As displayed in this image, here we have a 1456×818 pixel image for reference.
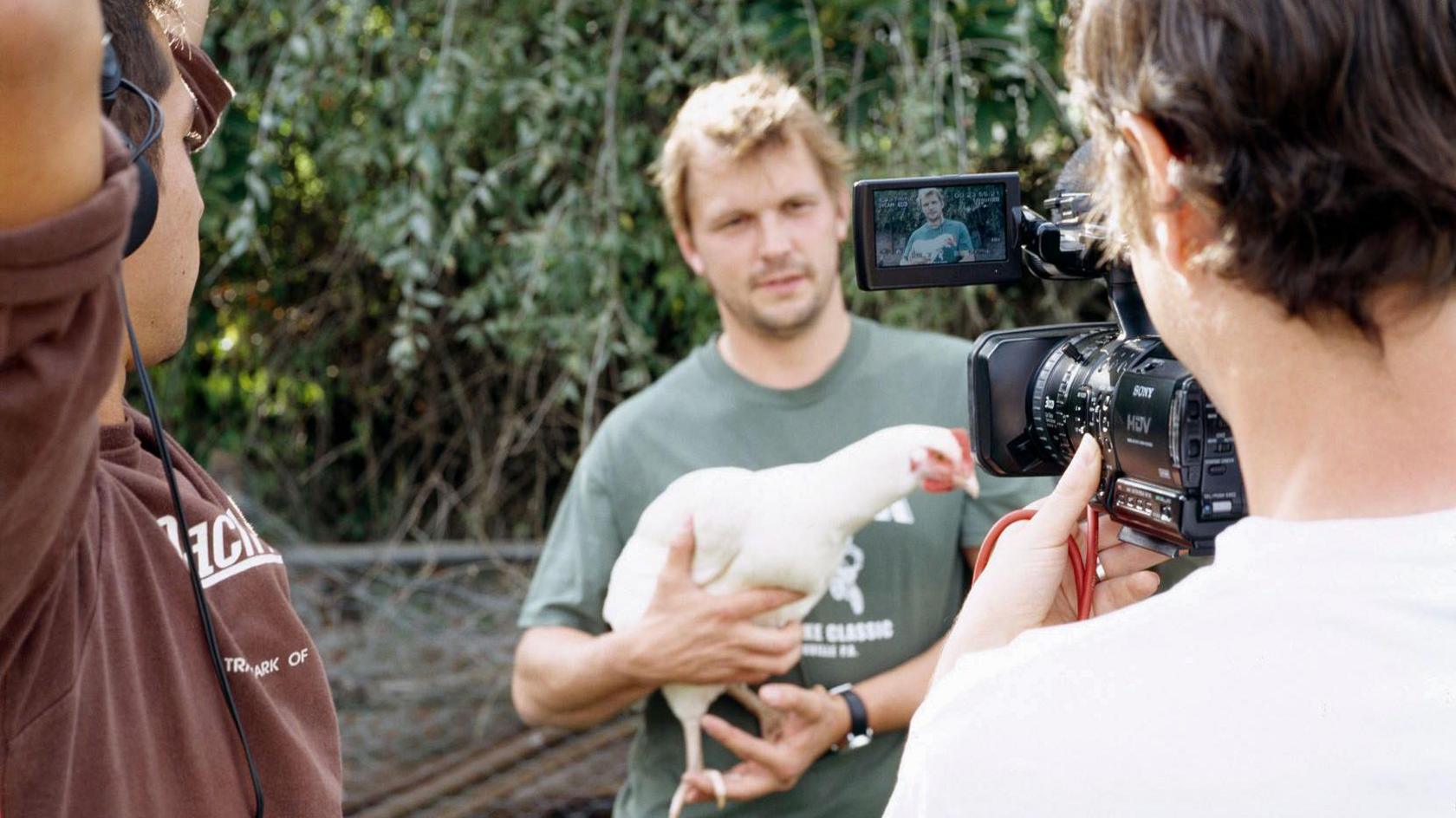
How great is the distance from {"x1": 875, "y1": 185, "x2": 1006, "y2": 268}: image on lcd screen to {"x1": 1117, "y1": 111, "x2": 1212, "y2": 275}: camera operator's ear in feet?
1.53

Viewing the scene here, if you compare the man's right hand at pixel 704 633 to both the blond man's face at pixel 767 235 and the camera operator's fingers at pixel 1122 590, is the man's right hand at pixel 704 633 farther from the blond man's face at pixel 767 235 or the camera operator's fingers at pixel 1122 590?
the camera operator's fingers at pixel 1122 590

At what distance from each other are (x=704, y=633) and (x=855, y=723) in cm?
27

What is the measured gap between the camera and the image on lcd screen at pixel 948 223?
4.28 ft

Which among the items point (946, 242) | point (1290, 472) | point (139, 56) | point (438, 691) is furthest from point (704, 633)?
point (438, 691)

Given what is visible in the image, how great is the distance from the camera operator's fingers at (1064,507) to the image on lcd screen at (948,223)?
0.32m

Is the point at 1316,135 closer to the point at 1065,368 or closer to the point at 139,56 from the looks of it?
the point at 1065,368

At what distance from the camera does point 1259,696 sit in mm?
726

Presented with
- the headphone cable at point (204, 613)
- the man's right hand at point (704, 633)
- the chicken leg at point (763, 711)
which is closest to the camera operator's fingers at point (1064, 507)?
the headphone cable at point (204, 613)

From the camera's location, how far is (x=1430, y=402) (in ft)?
2.48

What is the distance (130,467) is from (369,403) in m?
2.80

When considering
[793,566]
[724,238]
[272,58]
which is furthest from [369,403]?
[793,566]

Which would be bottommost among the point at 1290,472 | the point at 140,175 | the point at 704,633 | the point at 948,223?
the point at 704,633

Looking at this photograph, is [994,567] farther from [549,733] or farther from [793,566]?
[549,733]

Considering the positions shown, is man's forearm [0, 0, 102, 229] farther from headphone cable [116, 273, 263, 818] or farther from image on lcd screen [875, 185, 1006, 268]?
image on lcd screen [875, 185, 1006, 268]
